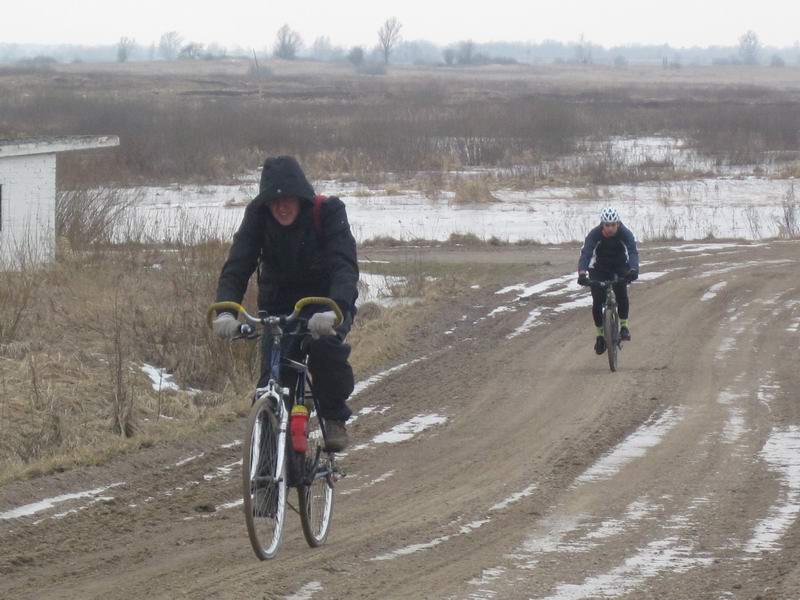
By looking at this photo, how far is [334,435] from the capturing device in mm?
6883

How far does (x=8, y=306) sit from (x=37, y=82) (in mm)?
86687

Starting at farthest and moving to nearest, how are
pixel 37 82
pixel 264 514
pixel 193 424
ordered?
pixel 37 82 < pixel 193 424 < pixel 264 514

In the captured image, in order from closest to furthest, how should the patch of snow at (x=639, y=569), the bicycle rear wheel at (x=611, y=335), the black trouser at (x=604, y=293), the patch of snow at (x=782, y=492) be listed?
the patch of snow at (x=639, y=569) → the patch of snow at (x=782, y=492) → the bicycle rear wheel at (x=611, y=335) → the black trouser at (x=604, y=293)

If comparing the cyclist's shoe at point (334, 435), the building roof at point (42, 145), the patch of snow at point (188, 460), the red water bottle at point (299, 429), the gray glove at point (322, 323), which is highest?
the building roof at point (42, 145)

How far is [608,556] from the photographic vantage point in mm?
6695

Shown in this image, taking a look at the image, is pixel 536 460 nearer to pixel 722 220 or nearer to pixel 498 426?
pixel 498 426

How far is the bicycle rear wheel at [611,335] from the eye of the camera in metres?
13.6

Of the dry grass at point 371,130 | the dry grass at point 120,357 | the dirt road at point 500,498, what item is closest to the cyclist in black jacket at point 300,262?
the dirt road at point 500,498

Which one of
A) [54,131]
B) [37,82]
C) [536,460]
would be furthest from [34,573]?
[37,82]

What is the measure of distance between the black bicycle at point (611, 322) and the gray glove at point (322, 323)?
303 inches

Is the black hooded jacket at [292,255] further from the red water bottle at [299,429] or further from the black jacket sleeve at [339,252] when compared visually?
the red water bottle at [299,429]

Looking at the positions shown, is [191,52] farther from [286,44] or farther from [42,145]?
[42,145]

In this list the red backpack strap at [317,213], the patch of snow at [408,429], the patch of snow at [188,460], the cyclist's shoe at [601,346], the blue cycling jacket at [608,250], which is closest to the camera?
the red backpack strap at [317,213]

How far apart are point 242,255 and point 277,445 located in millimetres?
1071
